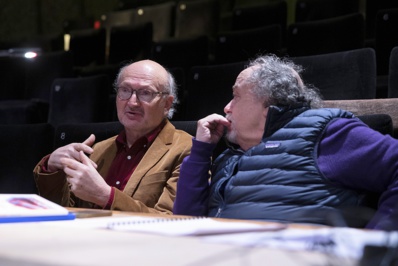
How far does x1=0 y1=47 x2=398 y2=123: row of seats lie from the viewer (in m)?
1.43

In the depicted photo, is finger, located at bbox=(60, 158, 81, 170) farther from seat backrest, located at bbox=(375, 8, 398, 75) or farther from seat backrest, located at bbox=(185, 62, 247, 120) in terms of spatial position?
seat backrest, located at bbox=(375, 8, 398, 75)

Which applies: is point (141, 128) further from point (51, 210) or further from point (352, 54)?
point (51, 210)

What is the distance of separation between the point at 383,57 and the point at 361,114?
88cm

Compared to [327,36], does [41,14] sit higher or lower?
higher

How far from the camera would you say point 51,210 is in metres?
0.69

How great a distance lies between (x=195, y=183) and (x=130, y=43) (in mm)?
1798

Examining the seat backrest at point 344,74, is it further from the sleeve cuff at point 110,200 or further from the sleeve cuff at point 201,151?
the sleeve cuff at point 110,200

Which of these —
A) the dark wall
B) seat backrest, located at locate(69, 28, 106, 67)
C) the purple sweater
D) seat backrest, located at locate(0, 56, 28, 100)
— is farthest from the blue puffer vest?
the dark wall

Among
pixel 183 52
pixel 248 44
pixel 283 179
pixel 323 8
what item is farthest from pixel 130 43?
pixel 283 179

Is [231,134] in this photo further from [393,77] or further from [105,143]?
[393,77]

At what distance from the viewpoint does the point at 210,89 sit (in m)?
1.79

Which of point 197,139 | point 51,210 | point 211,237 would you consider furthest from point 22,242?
point 197,139

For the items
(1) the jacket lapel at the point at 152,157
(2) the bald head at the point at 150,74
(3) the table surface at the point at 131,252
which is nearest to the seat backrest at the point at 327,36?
(2) the bald head at the point at 150,74

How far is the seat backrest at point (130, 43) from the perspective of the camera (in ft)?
9.16
